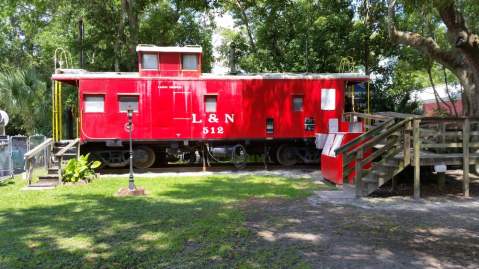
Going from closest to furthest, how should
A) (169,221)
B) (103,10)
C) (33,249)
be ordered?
(33,249), (169,221), (103,10)

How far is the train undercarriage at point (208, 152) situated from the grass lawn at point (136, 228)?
368 cm

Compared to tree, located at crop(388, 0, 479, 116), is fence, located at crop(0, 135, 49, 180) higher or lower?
lower

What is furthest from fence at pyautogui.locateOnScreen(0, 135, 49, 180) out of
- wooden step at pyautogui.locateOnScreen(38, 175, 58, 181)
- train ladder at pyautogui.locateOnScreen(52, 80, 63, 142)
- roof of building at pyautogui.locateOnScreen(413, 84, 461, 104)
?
roof of building at pyautogui.locateOnScreen(413, 84, 461, 104)

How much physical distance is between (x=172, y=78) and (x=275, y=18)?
Result: 10327 millimetres

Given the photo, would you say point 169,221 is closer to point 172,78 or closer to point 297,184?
point 297,184

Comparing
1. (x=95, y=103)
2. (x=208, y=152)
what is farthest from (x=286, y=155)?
(x=95, y=103)

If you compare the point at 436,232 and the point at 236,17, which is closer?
the point at 436,232

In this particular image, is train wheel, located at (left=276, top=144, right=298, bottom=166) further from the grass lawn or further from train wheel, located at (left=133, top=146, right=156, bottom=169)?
the grass lawn

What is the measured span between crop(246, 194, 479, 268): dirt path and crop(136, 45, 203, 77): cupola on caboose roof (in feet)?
22.9

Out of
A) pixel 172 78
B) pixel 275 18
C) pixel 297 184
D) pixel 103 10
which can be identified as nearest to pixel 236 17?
pixel 275 18

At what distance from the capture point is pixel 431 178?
1152 centimetres

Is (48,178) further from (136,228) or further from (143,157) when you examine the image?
(136,228)

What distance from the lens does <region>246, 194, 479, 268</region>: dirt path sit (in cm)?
530

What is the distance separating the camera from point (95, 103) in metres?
14.2
